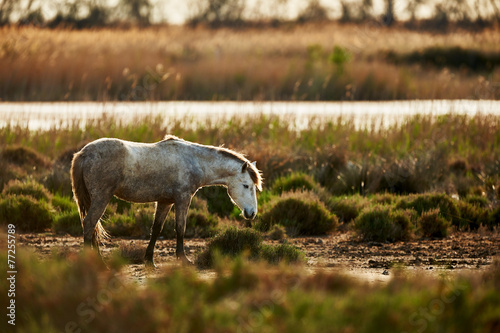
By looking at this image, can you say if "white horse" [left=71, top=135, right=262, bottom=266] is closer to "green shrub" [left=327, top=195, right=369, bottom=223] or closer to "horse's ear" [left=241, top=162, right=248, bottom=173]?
"horse's ear" [left=241, top=162, right=248, bottom=173]

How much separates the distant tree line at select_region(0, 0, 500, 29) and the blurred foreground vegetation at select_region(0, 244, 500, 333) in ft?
122

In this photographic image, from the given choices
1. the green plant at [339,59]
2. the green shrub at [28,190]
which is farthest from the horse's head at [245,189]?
the green plant at [339,59]

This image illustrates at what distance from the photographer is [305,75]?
28031 millimetres

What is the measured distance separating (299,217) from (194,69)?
15.9 meters

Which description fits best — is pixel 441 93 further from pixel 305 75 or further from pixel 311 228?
pixel 311 228

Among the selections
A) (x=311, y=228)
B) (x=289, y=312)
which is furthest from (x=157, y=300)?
(x=311, y=228)

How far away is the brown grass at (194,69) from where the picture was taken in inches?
934

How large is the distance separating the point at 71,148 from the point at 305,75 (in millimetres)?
13994

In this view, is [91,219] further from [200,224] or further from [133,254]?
[200,224]

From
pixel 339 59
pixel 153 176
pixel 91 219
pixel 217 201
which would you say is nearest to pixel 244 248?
pixel 153 176

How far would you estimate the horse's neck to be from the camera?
907 centimetres

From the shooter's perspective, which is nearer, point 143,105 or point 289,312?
point 289,312

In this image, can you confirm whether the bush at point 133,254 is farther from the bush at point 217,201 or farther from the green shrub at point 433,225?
the green shrub at point 433,225

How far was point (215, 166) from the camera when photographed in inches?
359
